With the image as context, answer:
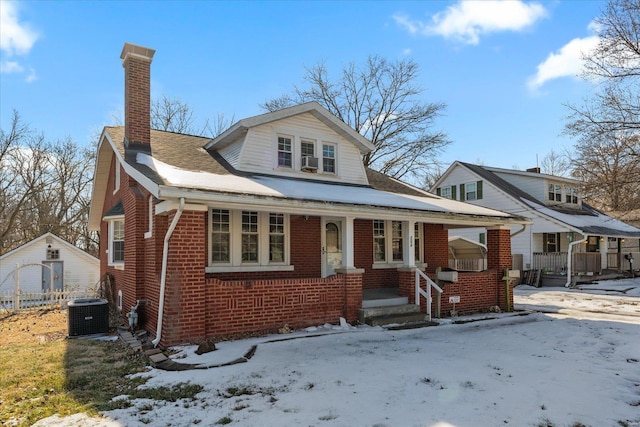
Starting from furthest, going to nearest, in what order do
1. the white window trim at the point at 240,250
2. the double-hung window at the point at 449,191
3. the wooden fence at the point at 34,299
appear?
the double-hung window at the point at 449,191 → the wooden fence at the point at 34,299 → the white window trim at the point at 240,250

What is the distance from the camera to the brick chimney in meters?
Result: 11.6

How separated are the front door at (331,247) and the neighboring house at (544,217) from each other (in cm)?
1329

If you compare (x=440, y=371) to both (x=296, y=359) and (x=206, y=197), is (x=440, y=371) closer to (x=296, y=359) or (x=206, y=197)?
(x=296, y=359)

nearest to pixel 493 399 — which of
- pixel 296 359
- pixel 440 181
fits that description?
pixel 296 359

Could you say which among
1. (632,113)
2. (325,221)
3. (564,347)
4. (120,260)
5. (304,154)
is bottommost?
(564,347)

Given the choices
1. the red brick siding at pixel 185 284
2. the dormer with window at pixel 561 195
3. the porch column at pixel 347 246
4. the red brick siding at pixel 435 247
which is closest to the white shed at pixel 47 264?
the red brick siding at pixel 185 284

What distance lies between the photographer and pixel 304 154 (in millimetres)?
12406

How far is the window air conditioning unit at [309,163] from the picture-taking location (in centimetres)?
1209

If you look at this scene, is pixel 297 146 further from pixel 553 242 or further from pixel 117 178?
pixel 553 242

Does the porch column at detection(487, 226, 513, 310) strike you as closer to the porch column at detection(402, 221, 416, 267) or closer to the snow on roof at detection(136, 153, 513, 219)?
the snow on roof at detection(136, 153, 513, 219)

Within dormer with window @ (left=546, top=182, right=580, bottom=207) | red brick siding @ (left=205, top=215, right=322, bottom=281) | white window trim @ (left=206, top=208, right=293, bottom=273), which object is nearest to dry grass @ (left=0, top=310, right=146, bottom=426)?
white window trim @ (left=206, top=208, right=293, bottom=273)

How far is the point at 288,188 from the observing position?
32.9 ft

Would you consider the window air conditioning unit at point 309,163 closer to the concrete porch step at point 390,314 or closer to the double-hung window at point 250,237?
the double-hung window at point 250,237

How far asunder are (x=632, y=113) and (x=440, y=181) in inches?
443
